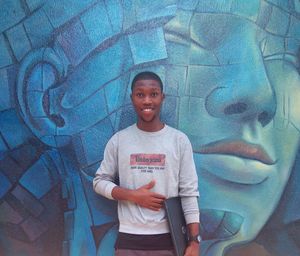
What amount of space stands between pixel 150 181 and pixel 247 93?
3.27 feet

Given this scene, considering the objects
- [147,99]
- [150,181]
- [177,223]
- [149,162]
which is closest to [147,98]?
[147,99]

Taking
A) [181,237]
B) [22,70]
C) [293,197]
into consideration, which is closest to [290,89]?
[293,197]

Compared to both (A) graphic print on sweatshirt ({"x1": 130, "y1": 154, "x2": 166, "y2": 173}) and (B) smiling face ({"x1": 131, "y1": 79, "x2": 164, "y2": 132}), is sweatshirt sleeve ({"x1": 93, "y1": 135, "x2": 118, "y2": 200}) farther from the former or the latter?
(B) smiling face ({"x1": 131, "y1": 79, "x2": 164, "y2": 132})

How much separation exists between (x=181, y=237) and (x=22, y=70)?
160 centimetres

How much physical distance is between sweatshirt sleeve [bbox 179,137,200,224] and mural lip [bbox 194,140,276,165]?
51 centimetres

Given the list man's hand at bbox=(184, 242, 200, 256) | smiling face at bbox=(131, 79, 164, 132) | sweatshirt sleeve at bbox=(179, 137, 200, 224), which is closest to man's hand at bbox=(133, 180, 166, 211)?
sweatshirt sleeve at bbox=(179, 137, 200, 224)

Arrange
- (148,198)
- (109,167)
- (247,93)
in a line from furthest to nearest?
(247,93), (109,167), (148,198)

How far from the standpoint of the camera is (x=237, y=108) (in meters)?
3.06

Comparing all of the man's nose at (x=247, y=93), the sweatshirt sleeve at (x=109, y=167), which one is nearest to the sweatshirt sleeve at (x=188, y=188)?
the sweatshirt sleeve at (x=109, y=167)

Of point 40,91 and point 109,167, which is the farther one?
point 40,91

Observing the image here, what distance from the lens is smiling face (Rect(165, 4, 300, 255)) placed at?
120 inches

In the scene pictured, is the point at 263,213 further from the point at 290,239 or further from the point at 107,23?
the point at 107,23

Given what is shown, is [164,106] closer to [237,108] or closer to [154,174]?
[237,108]

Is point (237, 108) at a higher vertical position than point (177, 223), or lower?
higher
